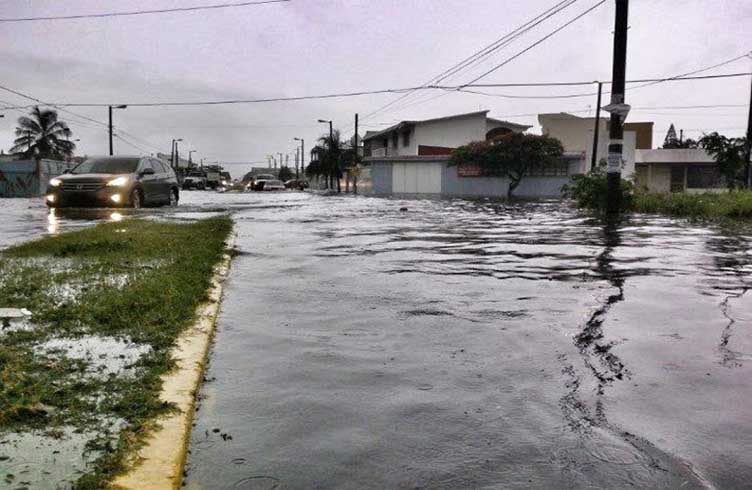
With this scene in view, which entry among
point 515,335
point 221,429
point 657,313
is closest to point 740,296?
point 657,313

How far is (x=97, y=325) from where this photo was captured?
4691 mm

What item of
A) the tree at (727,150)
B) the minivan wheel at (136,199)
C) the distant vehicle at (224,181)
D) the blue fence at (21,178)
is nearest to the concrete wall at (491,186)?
the tree at (727,150)

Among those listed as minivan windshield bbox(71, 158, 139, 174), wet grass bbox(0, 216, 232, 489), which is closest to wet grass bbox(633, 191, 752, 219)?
wet grass bbox(0, 216, 232, 489)

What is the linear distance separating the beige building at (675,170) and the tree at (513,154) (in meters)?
12.9

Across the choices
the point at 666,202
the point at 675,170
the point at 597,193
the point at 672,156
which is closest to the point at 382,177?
the point at 672,156

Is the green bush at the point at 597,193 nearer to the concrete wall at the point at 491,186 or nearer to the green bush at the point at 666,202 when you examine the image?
the green bush at the point at 666,202

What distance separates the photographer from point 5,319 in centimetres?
481

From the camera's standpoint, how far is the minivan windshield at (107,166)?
64.0 ft

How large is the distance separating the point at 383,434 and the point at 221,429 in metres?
0.74

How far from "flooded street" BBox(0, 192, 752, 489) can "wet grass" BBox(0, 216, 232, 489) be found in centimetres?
30

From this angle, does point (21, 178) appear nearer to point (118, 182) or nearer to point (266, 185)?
point (118, 182)

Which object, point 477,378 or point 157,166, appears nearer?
point 477,378

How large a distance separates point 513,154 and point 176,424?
143ft

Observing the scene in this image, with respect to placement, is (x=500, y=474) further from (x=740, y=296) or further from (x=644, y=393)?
(x=740, y=296)
